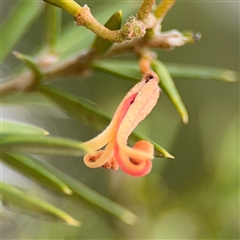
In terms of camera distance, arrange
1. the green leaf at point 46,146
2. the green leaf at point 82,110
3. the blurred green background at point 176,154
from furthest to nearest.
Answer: the blurred green background at point 176,154 → the green leaf at point 82,110 → the green leaf at point 46,146

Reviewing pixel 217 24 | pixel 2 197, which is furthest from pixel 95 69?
pixel 217 24

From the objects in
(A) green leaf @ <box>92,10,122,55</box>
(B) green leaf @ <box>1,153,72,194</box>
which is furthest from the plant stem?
(B) green leaf @ <box>1,153,72,194</box>

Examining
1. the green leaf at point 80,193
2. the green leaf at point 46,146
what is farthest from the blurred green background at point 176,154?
the green leaf at point 46,146

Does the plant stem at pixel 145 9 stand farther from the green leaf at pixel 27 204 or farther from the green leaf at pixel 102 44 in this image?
the green leaf at pixel 27 204

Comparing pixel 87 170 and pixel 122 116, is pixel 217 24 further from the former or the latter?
pixel 122 116

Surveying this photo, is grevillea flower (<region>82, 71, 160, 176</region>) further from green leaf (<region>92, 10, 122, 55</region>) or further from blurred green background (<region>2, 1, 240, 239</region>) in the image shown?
blurred green background (<region>2, 1, 240, 239</region>)

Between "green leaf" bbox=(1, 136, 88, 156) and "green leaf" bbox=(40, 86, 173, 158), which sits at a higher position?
"green leaf" bbox=(40, 86, 173, 158)
